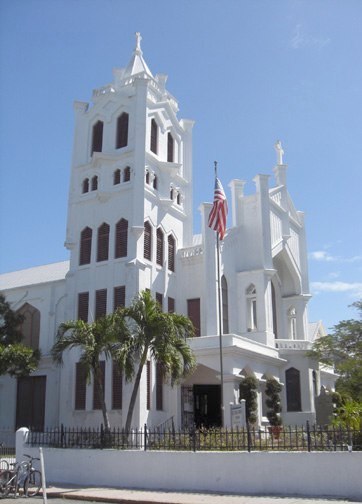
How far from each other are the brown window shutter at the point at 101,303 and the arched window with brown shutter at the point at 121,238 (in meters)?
2.25

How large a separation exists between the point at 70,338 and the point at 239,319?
13207 mm

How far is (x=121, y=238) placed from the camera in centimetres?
3375

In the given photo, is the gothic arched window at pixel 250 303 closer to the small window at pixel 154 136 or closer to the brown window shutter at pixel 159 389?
the brown window shutter at pixel 159 389

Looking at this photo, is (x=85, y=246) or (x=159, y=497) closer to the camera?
(x=159, y=497)

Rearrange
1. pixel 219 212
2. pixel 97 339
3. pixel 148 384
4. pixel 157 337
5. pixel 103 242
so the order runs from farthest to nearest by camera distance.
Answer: pixel 103 242 < pixel 148 384 < pixel 219 212 < pixel 97 339 < pixel 157 337

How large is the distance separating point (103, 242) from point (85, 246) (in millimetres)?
1442

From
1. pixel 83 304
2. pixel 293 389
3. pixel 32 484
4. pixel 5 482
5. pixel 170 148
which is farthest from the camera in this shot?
pixel 170 148

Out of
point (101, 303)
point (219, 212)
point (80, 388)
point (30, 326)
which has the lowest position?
point (80, 388)

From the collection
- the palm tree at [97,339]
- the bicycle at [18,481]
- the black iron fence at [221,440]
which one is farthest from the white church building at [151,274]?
the bicycle at [18,481]

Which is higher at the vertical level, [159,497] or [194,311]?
[194,311]

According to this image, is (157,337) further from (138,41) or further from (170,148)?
(138,41)

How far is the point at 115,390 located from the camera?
101ft

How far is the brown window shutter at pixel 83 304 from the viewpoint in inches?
1323

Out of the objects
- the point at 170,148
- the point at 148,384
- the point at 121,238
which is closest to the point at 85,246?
the point at 121,238
